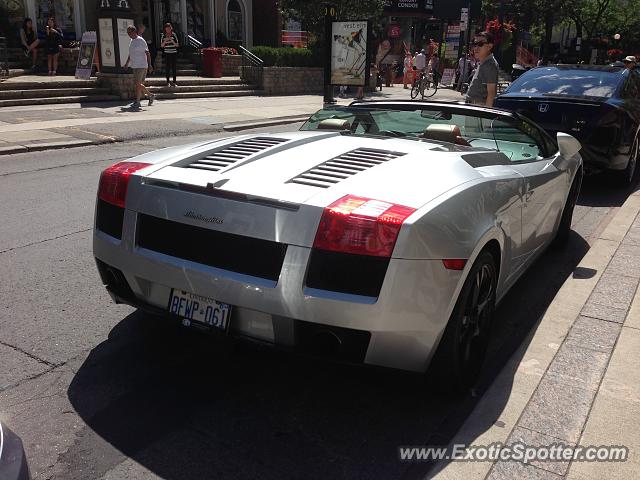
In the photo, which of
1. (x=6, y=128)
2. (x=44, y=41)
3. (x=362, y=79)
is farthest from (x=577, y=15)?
(x=6, y=128)

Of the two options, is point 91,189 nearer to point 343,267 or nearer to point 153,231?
point 153,231

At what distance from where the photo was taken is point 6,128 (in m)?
Answer: 11.8

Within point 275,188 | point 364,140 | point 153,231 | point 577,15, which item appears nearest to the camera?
point 275,188

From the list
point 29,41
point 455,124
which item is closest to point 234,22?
point 29,41

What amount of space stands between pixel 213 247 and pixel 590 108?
6.39 metres

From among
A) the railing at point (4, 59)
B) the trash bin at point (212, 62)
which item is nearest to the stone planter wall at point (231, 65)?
the trash bin at point (212, 62)

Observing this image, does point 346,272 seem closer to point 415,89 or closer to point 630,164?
point 630,164

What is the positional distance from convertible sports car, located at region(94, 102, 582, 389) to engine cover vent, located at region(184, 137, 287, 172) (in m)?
0.01

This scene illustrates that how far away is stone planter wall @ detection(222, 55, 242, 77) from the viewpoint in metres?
23.2

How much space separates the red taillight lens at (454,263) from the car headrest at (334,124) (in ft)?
6.43

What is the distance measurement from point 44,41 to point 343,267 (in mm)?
19939

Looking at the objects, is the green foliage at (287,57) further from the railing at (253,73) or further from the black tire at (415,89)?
the black tire at (415,89)

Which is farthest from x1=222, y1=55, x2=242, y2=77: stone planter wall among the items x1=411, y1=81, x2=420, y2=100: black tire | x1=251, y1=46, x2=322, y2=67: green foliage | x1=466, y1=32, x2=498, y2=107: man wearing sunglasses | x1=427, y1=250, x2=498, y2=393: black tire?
x1=427, y1=250, x2=498, y2=393: black tire

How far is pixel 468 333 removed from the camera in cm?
310
